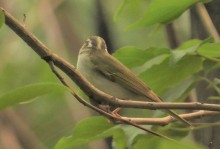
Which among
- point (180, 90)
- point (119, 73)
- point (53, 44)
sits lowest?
point (180, 90)

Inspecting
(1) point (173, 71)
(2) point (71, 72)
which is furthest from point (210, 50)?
(2) point (71, 72)

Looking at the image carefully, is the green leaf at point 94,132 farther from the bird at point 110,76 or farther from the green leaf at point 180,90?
the bird at point 110,76

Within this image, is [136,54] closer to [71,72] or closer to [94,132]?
[94,132]

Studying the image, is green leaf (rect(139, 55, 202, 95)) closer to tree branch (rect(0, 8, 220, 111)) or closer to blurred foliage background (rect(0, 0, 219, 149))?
tree branch (rect(0, 8, 220, 111))

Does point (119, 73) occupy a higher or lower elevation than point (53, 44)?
lower

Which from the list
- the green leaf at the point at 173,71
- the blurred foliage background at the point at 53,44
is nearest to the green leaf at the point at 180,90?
the green leaf at the point at 173,71

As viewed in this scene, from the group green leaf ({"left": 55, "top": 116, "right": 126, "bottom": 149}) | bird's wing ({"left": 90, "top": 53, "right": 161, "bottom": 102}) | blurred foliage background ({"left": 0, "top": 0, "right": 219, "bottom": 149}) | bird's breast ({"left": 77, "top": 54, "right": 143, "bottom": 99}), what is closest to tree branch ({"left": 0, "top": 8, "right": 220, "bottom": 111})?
green leaf ({"left": 55, "top": 116, "right": 126, "bottom": 149})

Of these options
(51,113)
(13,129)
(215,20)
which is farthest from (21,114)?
(215,20)
